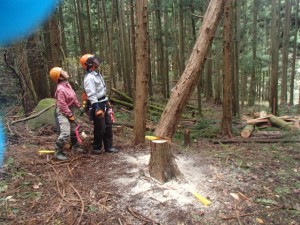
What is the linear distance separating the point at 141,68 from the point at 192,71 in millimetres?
1508

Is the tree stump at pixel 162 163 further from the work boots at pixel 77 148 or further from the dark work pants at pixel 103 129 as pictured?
the work boots at pixel 77 148

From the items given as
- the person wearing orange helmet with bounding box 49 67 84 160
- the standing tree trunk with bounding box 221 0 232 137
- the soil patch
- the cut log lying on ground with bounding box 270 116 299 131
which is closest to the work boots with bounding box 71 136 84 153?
the soil patch

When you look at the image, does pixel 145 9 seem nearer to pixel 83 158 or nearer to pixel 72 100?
pixel 72 100

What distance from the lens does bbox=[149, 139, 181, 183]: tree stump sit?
4941 mm

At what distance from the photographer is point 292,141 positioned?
8.34m

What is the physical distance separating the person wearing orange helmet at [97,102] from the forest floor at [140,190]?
0.34 m

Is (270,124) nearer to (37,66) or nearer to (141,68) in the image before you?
(141,68)

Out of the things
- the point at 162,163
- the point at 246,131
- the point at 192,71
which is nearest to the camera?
the point at 162,163

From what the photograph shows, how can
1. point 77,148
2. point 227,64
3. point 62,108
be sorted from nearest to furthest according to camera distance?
point 62,108, point 77,148, point 227,64

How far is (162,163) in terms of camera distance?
496cm

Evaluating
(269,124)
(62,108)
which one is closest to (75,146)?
(62,108)

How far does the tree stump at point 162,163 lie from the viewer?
16.2ft

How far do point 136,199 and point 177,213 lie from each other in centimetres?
69

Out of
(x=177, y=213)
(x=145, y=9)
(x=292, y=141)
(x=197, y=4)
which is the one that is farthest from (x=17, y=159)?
(x=197, y=4)
